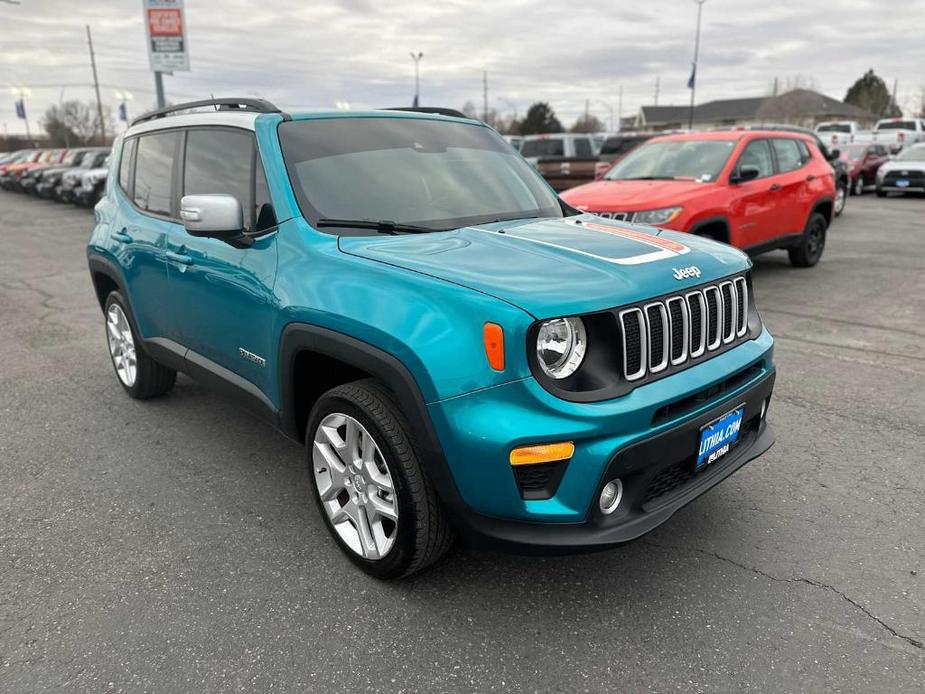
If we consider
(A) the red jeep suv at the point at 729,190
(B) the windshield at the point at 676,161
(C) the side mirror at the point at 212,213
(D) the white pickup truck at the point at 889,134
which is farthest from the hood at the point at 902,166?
(C) the side mirror at the point at 212,213

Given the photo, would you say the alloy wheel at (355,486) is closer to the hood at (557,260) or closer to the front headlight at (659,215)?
the hood at (557,260)

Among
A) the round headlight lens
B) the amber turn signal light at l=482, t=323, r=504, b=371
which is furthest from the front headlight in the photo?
the amber turn signal light at l=482, t=323, r=504, b=371

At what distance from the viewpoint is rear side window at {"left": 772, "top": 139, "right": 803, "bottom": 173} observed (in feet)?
28.5

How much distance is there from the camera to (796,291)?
8.09 meters

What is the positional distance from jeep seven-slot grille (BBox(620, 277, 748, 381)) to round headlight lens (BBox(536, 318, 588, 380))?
152 mm

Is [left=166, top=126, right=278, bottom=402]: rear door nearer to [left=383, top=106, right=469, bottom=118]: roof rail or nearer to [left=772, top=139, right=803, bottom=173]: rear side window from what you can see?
[left=383, top=106, right=469, bottom=118]: roof rail

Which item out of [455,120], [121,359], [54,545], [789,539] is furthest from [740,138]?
[54,545]

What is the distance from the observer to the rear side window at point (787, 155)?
870cm

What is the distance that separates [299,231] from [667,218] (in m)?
4.99

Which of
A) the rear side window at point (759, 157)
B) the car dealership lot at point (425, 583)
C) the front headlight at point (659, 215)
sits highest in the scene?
the rear side window at point (759, 157)

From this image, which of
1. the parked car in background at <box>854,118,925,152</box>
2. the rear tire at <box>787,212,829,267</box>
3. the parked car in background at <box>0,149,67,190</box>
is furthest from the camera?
the parked car in background at <box>854,118,925,152</box>

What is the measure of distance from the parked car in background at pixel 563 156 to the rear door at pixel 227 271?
11.0 meters

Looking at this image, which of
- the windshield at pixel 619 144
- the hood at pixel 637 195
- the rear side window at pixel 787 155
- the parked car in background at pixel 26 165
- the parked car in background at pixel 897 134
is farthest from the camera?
the parked car in background at pixel 897 134

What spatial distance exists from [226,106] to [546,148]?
17.2m
